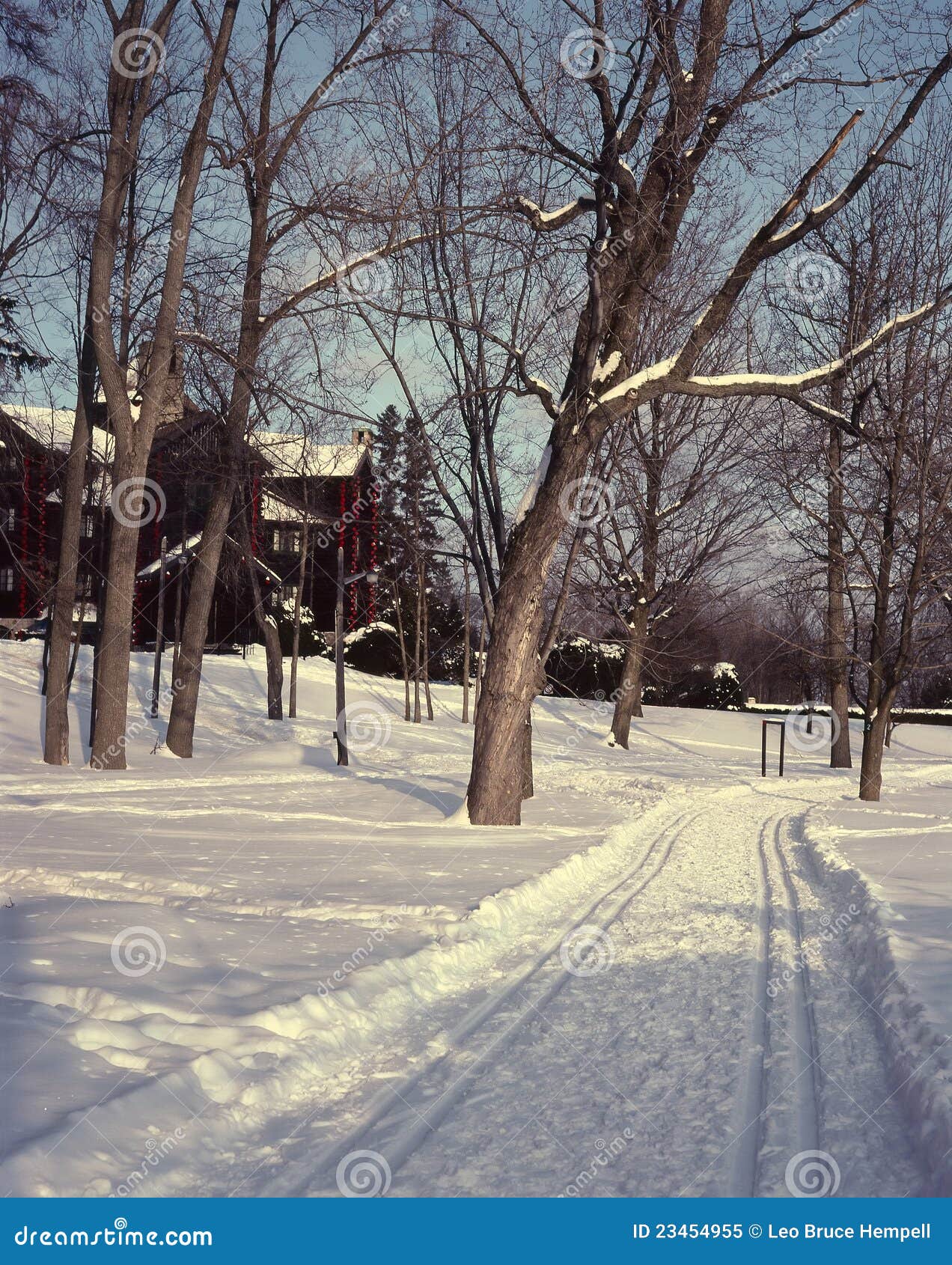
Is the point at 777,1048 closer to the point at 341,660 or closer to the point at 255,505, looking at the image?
the point at 341,660

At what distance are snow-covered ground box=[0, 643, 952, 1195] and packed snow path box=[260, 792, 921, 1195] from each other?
0.02 metres

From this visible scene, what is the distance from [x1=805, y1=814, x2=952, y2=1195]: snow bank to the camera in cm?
378

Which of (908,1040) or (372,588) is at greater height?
(372,588)

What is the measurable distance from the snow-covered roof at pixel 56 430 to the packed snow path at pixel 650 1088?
19321 mm

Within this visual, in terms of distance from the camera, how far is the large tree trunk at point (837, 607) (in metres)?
18.5

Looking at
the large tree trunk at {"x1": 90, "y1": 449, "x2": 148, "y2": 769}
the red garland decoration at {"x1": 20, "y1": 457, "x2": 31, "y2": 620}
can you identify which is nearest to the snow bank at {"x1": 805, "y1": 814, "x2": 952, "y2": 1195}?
the large tree trunk at {"x1": 90, "y1": 449, "x2": 148, "y2": 769}

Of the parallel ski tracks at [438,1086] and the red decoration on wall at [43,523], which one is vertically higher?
the red decoration on wall at [43,523]

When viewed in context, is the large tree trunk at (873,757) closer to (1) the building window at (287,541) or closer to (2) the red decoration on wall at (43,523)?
(2) the red decoration on wall at (43,523)

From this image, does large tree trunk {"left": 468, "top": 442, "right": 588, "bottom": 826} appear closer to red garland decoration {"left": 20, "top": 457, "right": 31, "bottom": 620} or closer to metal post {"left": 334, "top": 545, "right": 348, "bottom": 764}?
metal post {"left": 334, "top": 545, "right": 348, "bottom": 764}

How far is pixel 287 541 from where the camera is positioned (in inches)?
1630

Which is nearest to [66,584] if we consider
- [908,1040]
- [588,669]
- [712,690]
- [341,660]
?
[341,660]

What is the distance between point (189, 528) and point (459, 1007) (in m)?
Result: 36.1

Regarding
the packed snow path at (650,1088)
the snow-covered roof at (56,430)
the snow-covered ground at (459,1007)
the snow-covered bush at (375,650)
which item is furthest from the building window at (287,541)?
the packed snow path at (650,1088)

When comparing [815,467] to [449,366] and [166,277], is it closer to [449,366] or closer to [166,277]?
[449,366]
